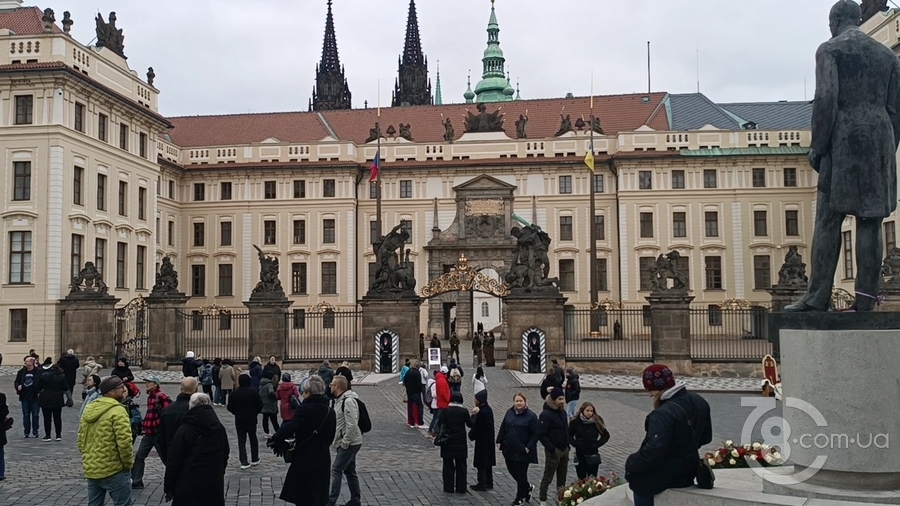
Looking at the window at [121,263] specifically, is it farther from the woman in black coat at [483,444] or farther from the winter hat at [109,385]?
the winter hat at [109,385]

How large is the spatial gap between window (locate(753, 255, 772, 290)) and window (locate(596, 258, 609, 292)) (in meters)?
8.20

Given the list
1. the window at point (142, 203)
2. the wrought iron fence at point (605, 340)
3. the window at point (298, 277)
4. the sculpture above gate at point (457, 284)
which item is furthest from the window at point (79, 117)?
the wrought iron fence at point (605, 340)

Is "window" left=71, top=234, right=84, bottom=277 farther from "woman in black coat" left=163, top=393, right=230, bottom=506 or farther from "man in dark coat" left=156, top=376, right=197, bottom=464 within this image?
"woman in black coat" left=163, top=393, right=230, bottom=506

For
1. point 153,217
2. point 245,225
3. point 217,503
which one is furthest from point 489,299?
point 217,503

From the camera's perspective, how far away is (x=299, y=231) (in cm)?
4916

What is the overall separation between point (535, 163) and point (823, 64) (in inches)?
1642

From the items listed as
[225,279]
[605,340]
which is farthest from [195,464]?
[225,279]

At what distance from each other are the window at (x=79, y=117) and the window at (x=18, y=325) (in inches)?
304

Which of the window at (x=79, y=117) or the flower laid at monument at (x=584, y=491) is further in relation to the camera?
the window at (x=79, y=117)

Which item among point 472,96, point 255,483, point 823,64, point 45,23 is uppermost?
point 472,96

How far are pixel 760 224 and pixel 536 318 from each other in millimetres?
25163

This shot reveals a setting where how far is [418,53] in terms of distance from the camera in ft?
300

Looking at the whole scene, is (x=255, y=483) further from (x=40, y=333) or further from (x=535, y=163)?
(x=535, y=163)

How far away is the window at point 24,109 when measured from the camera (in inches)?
1258
